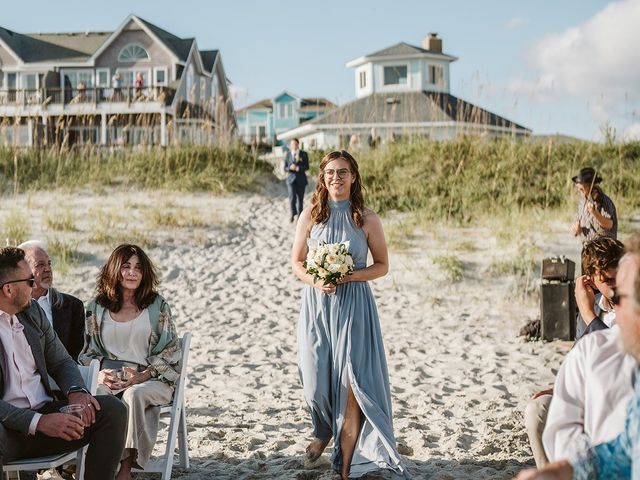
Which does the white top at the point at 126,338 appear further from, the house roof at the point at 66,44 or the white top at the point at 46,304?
the house roof at the point at 66,44

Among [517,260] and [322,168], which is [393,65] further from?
[322,168]

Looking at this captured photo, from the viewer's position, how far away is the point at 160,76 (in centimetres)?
3894

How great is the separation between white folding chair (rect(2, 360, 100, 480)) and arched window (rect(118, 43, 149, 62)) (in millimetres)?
36252

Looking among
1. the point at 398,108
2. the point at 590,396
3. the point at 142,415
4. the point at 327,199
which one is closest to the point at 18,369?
the point at 142,415

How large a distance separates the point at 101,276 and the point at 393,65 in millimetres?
34810

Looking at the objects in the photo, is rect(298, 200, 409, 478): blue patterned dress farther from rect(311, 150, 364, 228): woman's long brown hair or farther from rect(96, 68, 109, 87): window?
rect(96, 68, 109, 87): window

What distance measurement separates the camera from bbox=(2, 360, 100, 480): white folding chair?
402cm

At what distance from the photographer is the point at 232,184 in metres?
19.0

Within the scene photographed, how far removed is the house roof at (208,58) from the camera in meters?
43.3

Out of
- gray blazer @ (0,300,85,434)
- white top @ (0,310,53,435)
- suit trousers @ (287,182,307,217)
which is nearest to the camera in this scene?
white top @ (0,310,53,435)

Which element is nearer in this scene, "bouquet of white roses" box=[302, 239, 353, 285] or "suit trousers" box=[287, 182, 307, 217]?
"bouquet of white roses" box=[302, 239, 353, 285]

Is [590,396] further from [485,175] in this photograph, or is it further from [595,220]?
[485,175]

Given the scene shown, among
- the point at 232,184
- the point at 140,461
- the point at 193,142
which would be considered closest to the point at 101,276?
the point at 140,461

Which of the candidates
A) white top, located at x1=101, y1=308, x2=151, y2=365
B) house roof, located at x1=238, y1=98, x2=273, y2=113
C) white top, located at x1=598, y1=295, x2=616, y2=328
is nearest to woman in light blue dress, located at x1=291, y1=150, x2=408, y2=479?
white top, located at x1=101, y1=308, x2=151, y2=365
